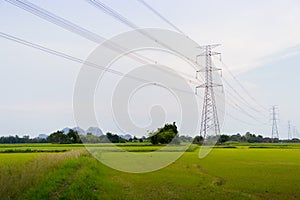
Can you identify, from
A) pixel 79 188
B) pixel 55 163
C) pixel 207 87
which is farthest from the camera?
pixel 207 87

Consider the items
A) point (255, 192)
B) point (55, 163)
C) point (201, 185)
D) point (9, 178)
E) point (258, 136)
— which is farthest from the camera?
point (258, 136)

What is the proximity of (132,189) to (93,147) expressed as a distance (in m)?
35.2

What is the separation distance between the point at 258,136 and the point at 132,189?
143815 millimetres

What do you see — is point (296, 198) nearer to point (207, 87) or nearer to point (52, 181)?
point (52, 181)

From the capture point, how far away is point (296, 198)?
14.7m

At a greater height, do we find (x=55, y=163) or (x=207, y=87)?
(x=207, y=87)

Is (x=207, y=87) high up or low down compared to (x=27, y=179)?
up

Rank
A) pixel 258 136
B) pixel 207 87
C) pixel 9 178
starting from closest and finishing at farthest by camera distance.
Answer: pixel 9 178 → pixel 207 87 → pixel 258 136

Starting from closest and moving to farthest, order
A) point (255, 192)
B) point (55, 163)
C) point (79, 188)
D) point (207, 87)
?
1. point (79, 188)
2. point (255, 192)
3. point (55, 163)
4. point (207, 87)

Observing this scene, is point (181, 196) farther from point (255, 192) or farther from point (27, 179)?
point (27, 179)

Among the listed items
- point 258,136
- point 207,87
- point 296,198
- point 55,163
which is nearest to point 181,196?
point 296,198

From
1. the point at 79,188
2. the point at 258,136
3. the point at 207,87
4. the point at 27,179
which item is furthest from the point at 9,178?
the point at 258,136

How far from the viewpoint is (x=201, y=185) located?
18.7 metres

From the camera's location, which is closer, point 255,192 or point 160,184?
point 255,192
